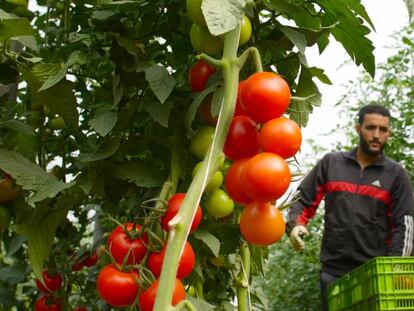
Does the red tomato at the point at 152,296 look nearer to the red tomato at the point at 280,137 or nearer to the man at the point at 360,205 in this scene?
the red tomato at the point at 280,137

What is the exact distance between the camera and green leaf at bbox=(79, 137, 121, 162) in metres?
0.95

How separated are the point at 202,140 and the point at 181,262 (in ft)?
0.67

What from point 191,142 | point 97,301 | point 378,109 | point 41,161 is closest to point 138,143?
point 191,142

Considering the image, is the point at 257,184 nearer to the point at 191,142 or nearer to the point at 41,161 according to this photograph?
the point at 191,142

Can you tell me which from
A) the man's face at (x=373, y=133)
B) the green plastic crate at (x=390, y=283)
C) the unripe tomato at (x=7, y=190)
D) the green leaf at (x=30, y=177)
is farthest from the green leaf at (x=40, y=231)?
the man's face at (x=373, y=133)

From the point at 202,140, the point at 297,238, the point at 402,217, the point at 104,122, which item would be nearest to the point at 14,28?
the point at 104,122

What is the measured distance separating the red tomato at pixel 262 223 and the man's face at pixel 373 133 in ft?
7.19

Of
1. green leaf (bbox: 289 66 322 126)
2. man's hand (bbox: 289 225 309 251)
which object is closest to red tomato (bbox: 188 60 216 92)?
green leaf (bbox: 289 66 322 126)

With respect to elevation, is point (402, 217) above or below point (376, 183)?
below

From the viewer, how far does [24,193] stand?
1.30 meters

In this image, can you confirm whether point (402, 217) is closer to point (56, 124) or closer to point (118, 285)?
point (56, 124)

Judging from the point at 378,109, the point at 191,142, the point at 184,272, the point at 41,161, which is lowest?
the point at 184,272

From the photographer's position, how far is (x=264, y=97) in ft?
2.30

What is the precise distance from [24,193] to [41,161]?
0.16 m
